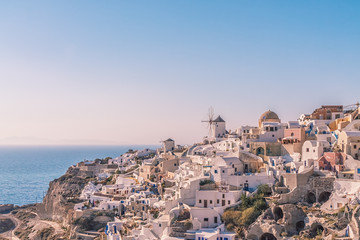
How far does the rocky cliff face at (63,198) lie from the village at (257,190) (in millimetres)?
2720

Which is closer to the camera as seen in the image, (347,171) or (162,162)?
(347,171)

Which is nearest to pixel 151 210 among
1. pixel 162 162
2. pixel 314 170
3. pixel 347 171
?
pixel 162 162

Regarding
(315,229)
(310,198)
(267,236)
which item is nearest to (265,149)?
(310,198)

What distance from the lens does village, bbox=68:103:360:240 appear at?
106 feet

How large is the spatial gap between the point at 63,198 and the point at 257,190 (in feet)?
97.6

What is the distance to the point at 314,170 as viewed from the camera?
36.4 m

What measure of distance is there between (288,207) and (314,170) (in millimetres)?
5308

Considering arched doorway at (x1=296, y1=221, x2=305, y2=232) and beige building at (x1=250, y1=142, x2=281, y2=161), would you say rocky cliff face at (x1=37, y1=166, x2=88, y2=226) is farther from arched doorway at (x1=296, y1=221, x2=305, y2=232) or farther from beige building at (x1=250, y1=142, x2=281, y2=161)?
arched doorway at (x1=296, y1=221, x2=305, y2=232)

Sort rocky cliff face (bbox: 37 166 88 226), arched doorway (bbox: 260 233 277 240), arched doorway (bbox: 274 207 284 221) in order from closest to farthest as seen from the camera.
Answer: arched doorway (bbox: 260 233 277 240) < arched doorway (bbox: 274 207 284 221) < rocky cliff face (bbox: 37 166 88 226)

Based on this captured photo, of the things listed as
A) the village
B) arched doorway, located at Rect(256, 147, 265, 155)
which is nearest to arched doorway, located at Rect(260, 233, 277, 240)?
the village

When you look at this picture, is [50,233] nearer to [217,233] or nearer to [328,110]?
[217,233]

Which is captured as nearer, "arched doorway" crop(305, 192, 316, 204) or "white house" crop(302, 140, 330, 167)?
"arched doorway" crop(305, 192, 316, 204)

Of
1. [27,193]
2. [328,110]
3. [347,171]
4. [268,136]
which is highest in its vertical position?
[328,110]

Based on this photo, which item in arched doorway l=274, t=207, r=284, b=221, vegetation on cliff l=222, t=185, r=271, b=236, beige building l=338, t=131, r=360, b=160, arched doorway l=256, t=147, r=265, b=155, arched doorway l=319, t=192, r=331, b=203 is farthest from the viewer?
arched doorway l=256, t=147, r=265, b=155
